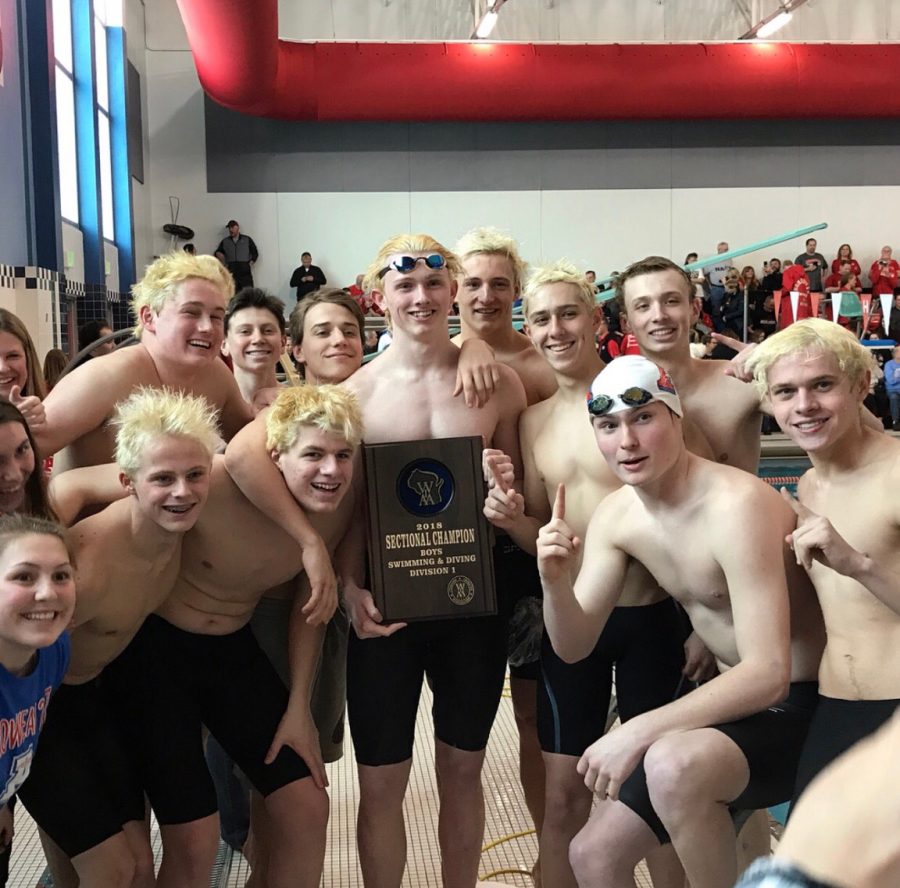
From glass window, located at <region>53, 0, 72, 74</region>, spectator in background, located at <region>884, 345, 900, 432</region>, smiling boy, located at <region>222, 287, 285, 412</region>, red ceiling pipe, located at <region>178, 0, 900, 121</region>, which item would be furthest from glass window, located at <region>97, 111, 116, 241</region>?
smiling boy, located at <region>222, 287, 285, 412</region>

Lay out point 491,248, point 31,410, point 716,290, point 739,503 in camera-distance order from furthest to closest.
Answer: point 716,290 < point 491,248 < point 31,410 < point 739,503

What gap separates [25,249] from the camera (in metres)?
10.5

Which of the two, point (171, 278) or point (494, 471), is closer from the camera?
point (494, 471)

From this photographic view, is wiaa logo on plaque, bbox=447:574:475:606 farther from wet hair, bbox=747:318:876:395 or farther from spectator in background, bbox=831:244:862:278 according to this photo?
spectator in background, bbox=831:244:862:278

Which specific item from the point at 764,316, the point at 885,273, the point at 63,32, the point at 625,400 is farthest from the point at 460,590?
the point at 885,273

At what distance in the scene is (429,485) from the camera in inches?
119

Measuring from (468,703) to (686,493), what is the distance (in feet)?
3.51

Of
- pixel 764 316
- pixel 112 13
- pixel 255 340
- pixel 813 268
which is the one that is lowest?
pixel 255 340

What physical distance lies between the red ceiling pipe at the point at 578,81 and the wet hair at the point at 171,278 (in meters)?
13.9

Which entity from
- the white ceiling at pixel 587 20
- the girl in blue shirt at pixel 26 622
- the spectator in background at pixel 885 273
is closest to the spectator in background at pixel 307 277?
the white ceiling at pixel 587 20

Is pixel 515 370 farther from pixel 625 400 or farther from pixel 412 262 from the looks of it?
pixel 625 400

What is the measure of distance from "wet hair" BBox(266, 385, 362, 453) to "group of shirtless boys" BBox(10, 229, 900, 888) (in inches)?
0.4

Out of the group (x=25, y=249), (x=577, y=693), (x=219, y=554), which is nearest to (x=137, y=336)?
(x=219, y=554)

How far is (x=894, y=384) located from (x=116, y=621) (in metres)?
13.1
